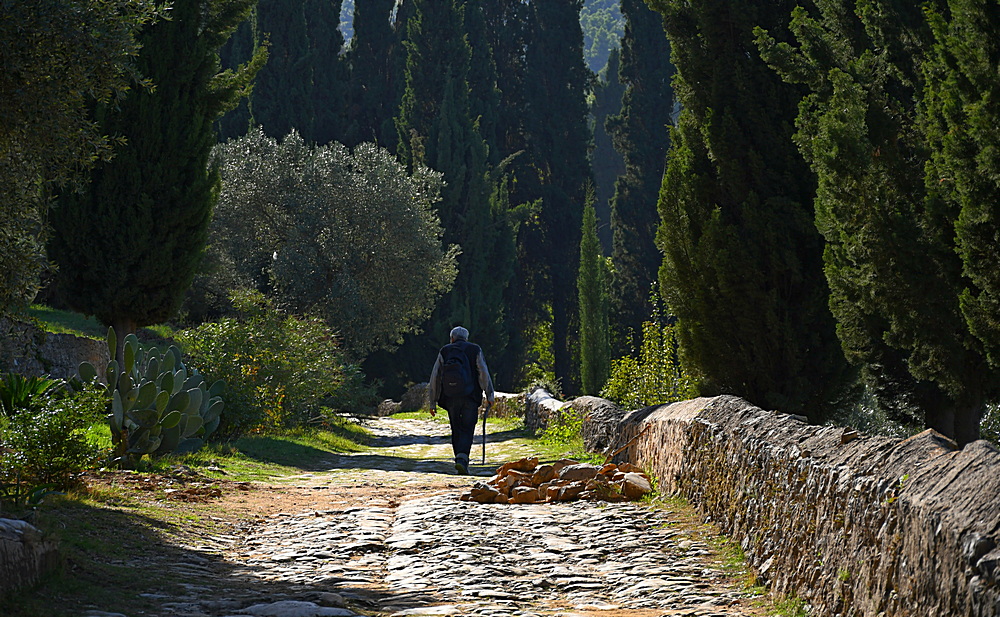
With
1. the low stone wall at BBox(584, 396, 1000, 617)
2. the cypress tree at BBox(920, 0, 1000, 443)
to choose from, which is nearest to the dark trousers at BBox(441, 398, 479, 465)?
the low stone wall at BBox(584, 396, 1000, 617)

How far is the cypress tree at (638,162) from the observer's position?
3684cm

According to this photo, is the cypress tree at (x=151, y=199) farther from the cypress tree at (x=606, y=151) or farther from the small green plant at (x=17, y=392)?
the cypress tree at (x=606, y=151)

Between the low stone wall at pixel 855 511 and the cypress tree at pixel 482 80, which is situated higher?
the cypress tree at pixel 482 80

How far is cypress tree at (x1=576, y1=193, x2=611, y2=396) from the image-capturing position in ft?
97.8

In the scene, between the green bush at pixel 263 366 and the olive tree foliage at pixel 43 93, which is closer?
the olive tree foliage at pixel 43 93

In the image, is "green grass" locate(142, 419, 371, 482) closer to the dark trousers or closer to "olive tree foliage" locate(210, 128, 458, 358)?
the dark trousers

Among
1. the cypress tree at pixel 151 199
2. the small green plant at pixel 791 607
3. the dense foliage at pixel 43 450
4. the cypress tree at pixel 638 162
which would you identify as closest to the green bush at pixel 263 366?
the cypress tree at pixel 151 199

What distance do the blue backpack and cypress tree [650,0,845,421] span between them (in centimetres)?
283

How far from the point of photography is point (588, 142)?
42.4 meters

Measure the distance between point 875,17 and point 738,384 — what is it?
15.8 ft

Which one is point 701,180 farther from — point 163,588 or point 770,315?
point 163,588

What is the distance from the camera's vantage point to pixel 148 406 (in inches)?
394

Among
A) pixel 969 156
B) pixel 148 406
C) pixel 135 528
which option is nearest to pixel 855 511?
pixel 969 156

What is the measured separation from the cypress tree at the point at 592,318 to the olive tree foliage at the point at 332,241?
464cm
